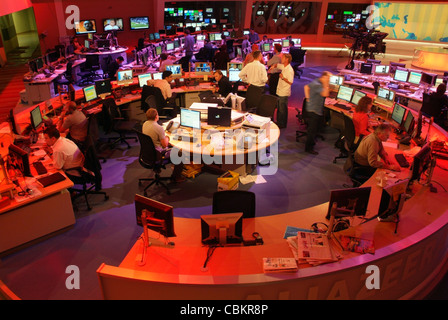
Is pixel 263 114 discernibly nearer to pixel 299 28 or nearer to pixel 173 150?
pixel 173 150

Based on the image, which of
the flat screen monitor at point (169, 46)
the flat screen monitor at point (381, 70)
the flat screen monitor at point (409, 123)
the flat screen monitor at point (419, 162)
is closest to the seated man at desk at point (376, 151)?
the flat screen monitor at point (419, 162)

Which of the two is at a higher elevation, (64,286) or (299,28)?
(299,28)

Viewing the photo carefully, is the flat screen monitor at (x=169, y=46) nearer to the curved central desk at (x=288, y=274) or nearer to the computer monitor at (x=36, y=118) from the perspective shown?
the computer monitor at (x=36, y=118)

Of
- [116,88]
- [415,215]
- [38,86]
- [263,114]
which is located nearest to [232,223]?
[415,215]

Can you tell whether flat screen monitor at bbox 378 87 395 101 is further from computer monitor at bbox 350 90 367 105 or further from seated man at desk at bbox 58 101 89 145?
seated man at desk at bbox 58 101 89 145

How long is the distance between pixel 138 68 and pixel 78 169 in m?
5.52

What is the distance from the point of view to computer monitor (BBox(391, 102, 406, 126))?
21.1 ft

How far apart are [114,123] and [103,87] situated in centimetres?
106

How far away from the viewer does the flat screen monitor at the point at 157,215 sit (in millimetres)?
3409

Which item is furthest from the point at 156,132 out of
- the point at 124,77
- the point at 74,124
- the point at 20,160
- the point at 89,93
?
the point at 124,77

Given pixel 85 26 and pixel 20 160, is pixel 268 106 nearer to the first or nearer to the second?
pixel 20 160

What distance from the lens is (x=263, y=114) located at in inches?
296

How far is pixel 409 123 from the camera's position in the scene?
238 inches

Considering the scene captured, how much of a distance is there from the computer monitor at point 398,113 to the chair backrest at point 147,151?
4353 mm
